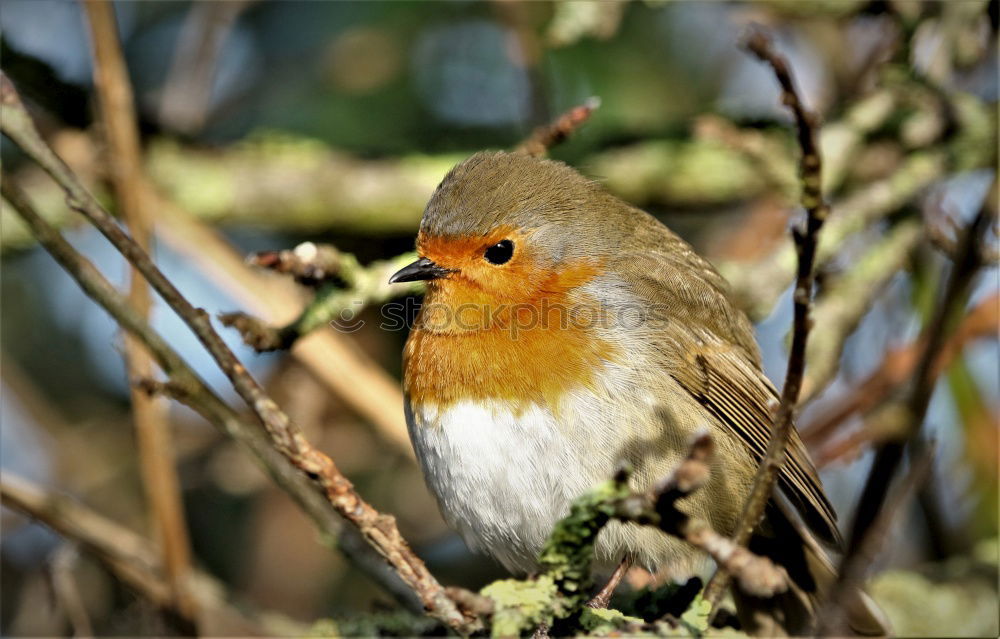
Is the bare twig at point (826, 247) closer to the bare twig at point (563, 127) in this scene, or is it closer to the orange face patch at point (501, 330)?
the orange face patch at point (501, 330)

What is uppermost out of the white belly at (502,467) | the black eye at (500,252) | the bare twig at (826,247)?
the bare twig at (826,247)

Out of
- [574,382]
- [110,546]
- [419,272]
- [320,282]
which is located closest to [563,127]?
[419,272]

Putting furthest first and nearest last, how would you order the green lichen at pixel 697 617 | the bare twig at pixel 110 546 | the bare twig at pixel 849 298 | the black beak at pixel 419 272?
1. the bare twig at pixel 849 298
2. the bare twig at pixel 110 546
3. the black beak at pixel 419 272
4. the green lichen at pixel 697 617

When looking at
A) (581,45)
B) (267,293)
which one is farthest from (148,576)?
(581,45)

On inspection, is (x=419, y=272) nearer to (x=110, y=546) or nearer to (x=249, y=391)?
(x=249, y=391)


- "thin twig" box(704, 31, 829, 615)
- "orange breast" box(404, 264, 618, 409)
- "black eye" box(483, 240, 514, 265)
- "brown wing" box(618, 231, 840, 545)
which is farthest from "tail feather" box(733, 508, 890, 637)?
"thin twig" box(704, 31, 829, 615)

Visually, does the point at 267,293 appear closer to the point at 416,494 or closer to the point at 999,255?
the point at 416,494

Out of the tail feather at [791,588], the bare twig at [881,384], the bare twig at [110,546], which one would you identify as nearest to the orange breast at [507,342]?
the tail feather at [791,588]

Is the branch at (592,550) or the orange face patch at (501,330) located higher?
the orange face patch at (501,330)

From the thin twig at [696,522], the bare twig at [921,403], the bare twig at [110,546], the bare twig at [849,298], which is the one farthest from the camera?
the bare twig at [849,298]
